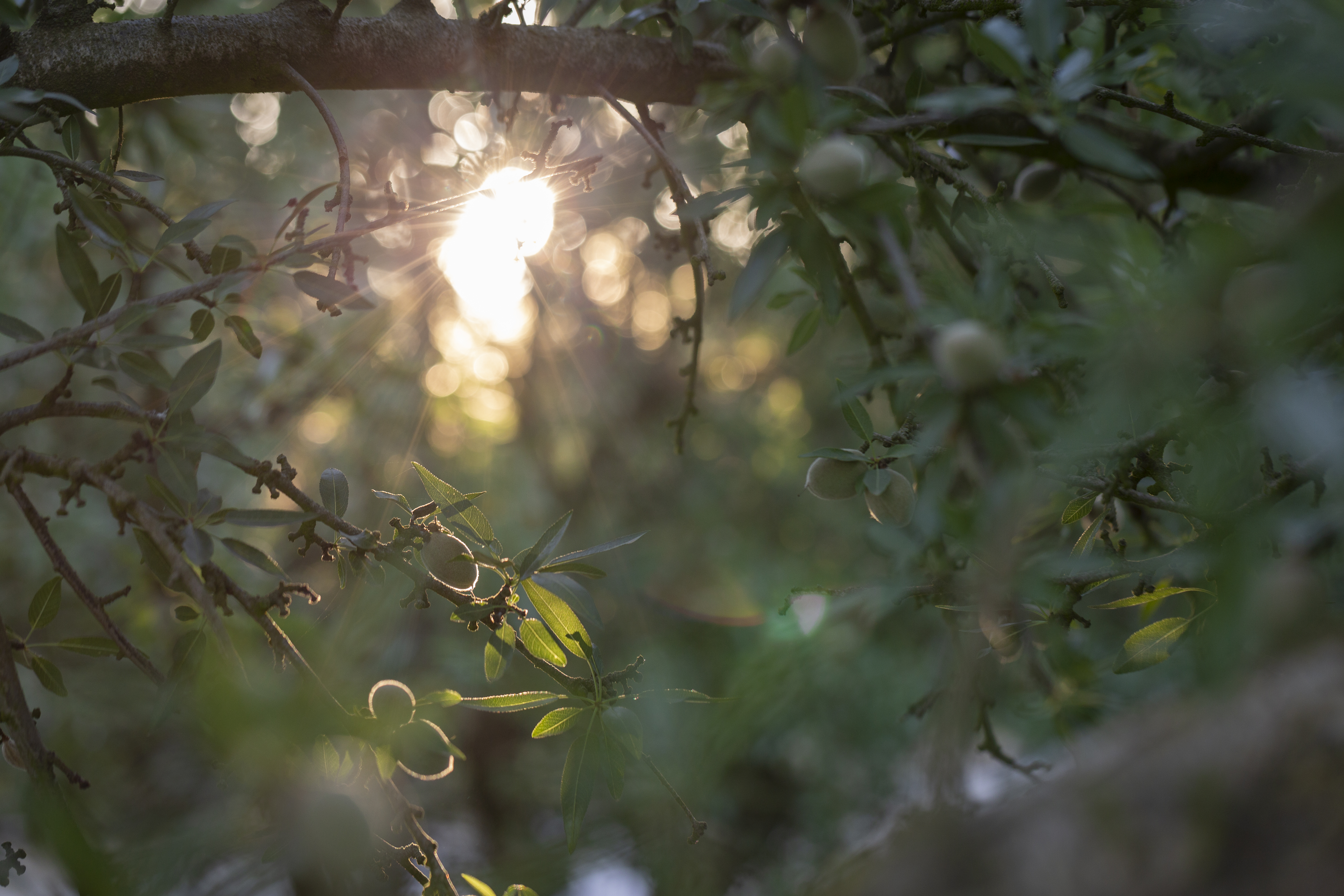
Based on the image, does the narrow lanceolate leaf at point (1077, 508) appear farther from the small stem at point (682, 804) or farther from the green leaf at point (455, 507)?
the green leaf at point (455, 507)

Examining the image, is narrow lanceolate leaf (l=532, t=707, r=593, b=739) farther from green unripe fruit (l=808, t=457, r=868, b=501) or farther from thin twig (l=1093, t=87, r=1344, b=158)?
thin twig (l=1093, t=87, r=1344, b=158)

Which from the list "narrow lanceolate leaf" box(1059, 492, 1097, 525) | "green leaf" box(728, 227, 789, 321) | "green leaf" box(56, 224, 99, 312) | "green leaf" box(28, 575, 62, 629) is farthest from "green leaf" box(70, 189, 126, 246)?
"narrow lanceolate leaf" box(1059, 492, 1097, 525)

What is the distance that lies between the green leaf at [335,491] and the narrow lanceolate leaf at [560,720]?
0.31m

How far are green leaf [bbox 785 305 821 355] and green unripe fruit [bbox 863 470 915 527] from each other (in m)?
0.32

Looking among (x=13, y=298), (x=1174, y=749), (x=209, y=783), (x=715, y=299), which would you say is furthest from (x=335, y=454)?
(x=1174, y=749)

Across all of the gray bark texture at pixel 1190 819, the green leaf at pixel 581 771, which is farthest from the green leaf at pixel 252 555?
the gray bark texture at pixel 1190 819

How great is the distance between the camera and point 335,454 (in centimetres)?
331

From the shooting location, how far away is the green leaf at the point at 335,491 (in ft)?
2.57

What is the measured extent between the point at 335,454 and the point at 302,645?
111 inches

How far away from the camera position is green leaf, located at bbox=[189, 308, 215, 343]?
0.80 meters

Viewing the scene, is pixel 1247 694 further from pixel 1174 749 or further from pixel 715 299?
pixel 715 299

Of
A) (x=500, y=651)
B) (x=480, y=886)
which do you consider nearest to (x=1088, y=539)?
(x=500, y=651)

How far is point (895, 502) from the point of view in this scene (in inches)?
29.6

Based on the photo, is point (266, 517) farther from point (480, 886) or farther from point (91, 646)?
point (480, 886)
